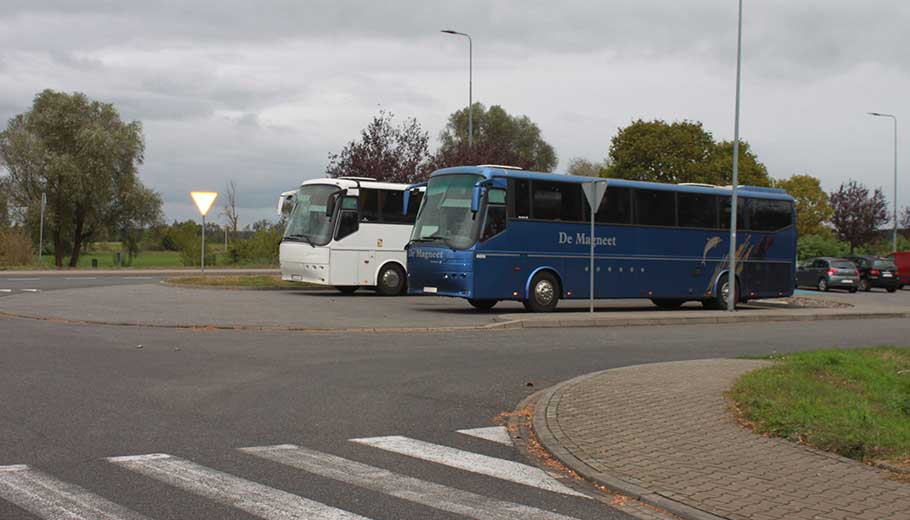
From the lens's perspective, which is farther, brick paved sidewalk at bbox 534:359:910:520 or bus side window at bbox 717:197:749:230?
bus side window at bbox 717:197:749:230

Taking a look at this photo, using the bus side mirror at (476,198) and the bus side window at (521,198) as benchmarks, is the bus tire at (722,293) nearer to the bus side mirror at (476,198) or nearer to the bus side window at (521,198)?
the bus side window at (521,198)

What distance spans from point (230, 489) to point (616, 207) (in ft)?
63.0

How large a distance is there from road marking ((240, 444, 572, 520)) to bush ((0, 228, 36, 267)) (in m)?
39.3

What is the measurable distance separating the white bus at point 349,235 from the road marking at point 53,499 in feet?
67.9

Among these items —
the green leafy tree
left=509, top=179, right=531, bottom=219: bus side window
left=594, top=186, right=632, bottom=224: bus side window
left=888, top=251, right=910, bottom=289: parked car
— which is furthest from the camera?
the green leafy tree

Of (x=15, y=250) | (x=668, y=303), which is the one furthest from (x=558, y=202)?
(x=15, y=250)

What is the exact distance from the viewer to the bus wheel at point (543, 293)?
72.4 feet

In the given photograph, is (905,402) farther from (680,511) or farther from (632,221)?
(632,221)

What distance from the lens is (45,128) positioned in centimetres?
5922

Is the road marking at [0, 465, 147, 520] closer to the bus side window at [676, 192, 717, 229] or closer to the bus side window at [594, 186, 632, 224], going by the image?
the bus side window at [594, 186, 632, 224]

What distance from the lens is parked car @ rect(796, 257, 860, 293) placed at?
42.7m

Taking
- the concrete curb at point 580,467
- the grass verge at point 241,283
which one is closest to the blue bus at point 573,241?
the grass verge at point 241,283

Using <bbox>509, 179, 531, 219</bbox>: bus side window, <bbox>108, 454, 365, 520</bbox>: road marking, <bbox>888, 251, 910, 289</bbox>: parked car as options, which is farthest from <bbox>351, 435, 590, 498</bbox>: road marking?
<bbox>888, 251, 910, 289</bbox>: parked car

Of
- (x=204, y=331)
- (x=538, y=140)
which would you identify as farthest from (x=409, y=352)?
(x=538, y=140)
